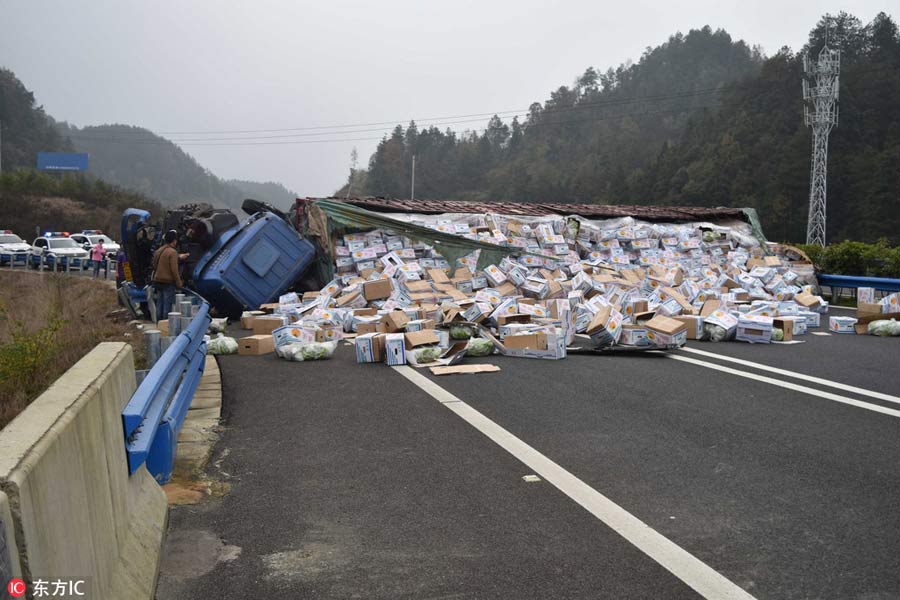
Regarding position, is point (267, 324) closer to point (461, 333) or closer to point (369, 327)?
point (369, 327)

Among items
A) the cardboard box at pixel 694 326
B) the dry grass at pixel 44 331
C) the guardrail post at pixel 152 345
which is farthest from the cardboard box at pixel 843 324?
the guardrail post at pixel 152 345

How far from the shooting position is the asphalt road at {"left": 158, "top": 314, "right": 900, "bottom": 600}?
3.75 metres

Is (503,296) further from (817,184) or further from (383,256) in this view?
(817,184)

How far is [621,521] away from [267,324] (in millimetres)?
8920

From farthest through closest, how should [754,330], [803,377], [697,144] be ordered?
[697,144] < [754,330] < [803,377]

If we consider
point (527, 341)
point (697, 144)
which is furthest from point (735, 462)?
point (697, 144)

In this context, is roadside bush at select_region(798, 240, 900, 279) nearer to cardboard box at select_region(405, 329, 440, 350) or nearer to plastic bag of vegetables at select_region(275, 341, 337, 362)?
cardboard box at select_region(405, 329, 440, 350)

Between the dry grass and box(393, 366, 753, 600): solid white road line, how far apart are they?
3947mm

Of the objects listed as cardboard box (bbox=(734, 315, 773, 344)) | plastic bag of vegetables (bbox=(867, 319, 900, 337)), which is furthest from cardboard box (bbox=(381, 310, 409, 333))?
plastic bag of vegetables (bbox=(867, 319, 900, 337))

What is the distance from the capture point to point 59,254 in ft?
120

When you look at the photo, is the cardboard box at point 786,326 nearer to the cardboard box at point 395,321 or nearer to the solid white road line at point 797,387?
the solid white road line at point 797,387

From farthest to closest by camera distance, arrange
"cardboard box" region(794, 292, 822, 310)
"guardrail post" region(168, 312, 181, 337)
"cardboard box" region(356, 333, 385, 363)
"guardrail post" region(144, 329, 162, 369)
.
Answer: "cardboard box" region(794, 292, 822, 310) → "cardboard box" region(356, 333, 385, 363) → "guardrail post" region(168, 312, 181, 337) → "guardrail post" region(144, 329, 162, 369)

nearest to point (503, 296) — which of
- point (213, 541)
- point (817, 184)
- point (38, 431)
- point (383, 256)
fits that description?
point (383, 256)

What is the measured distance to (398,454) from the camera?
227 inches
